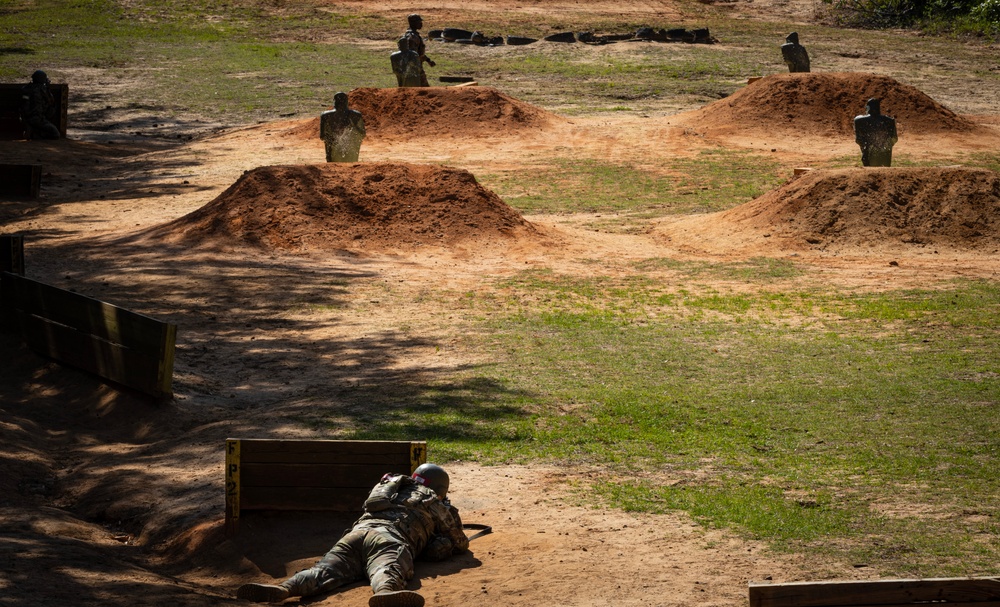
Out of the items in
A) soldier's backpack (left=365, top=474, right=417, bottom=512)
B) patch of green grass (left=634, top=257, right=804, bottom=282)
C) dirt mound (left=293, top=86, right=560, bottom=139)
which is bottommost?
patch of green grass (left=634, top=257, right=804, bottom=282)

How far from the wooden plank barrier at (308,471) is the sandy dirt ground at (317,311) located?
0.20 m

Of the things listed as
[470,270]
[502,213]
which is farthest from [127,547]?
[502,213]

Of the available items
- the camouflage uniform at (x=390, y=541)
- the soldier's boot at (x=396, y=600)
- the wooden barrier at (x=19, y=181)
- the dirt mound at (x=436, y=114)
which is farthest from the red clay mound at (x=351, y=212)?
the soldier's boot at (x=396, y=600)

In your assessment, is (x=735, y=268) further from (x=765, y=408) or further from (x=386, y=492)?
(x=386, y=492)

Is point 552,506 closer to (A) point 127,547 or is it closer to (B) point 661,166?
(A) point 127,547

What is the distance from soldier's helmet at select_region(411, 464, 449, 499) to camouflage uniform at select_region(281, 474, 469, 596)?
0.07 m

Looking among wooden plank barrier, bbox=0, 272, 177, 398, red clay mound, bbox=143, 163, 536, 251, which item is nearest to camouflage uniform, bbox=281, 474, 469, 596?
wooden plank barrier, bbox=0, 272, 177, 398

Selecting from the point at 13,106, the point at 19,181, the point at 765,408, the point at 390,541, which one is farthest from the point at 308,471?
the point at 13,106

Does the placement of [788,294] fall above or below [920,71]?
below

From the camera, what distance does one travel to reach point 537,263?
1962cm

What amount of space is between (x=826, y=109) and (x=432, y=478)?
2613cm

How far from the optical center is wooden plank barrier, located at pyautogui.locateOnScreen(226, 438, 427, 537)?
8766mm

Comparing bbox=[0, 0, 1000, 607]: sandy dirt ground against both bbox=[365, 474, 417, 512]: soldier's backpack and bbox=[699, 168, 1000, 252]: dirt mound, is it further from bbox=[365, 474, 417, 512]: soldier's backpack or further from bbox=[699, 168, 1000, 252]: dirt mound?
bbox=[365, 474, 417, 512]: soldier's backpack

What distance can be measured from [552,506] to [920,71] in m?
37.3
